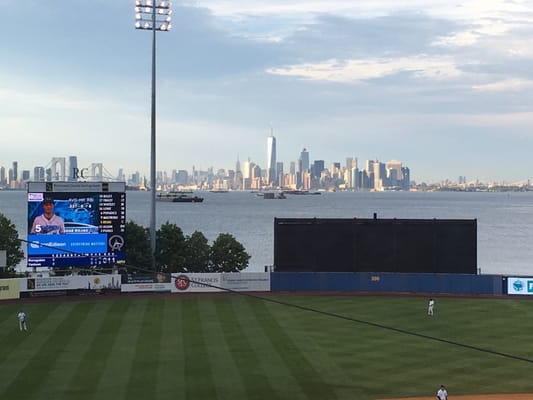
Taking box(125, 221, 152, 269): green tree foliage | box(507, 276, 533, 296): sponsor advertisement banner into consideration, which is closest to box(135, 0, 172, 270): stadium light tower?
box(125, 221, 152, 269): green tree foliage

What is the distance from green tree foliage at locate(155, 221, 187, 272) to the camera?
5788 centimetres

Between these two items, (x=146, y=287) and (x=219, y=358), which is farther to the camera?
(x=146, y=287)

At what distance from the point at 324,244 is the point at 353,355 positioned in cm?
1996

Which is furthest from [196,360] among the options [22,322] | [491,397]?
[491,397]

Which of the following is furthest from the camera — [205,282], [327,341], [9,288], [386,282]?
[386,282]

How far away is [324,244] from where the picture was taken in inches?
2040

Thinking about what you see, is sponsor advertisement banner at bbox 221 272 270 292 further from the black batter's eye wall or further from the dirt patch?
the dirt patch

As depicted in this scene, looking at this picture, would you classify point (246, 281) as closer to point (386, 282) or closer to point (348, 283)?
point (348, 283)

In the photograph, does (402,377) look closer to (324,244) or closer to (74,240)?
(324,244)

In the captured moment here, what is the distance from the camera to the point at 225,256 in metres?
60.3

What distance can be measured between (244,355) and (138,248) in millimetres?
26235

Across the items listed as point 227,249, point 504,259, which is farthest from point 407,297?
point 504,259

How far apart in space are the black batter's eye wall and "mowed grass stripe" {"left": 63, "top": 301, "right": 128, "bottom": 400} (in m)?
14.2

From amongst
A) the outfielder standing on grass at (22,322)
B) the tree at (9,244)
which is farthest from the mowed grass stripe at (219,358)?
the tree at (9,244)
